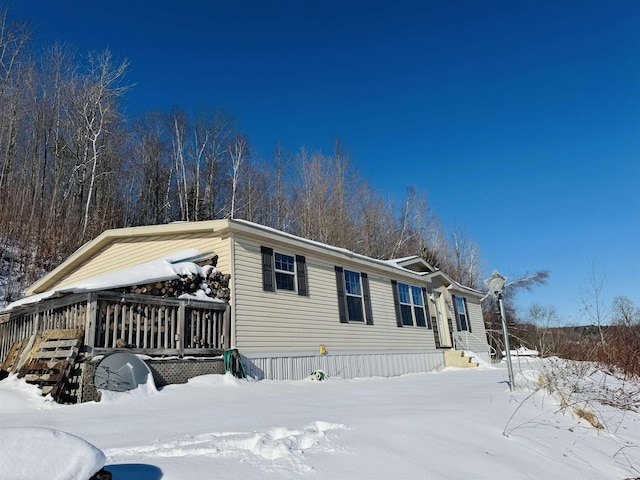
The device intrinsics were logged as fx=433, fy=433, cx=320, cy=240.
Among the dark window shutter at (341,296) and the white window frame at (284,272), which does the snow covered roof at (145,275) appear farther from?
the dark window shutter at (341,296)

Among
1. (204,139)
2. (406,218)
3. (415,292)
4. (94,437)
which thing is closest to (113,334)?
(94,437)

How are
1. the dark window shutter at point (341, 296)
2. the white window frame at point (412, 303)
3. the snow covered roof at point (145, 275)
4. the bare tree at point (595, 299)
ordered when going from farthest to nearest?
the white window frame at point (412, 303) < the dark window shutter at point (341, 296) < the bare tree at point (595, 299) < the snow covered roof at point (145, 275)

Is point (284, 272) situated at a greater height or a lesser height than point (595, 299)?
greater

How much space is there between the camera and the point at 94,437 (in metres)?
3.57

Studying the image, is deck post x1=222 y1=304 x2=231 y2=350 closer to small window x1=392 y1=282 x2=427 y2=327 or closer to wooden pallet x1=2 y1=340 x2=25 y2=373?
wooden pallet x1=2 y1=340 x2=25 y2=373

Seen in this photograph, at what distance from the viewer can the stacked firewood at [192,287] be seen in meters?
7.92

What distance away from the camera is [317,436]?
345cm

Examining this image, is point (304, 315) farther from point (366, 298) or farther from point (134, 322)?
point (134, 322)

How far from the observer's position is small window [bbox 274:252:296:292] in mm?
10484

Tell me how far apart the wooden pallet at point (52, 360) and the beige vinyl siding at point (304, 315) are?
130 inches

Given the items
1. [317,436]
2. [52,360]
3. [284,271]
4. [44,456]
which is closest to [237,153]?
[284,271]

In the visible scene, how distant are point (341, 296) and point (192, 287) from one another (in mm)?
4829

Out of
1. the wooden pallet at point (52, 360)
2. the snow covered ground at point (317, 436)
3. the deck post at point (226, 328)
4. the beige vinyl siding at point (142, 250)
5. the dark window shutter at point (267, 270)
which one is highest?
the beige vinyl siding at point (142, 250)

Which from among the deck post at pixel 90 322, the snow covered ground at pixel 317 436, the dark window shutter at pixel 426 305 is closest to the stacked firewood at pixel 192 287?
the deck post at pixel 90 322
